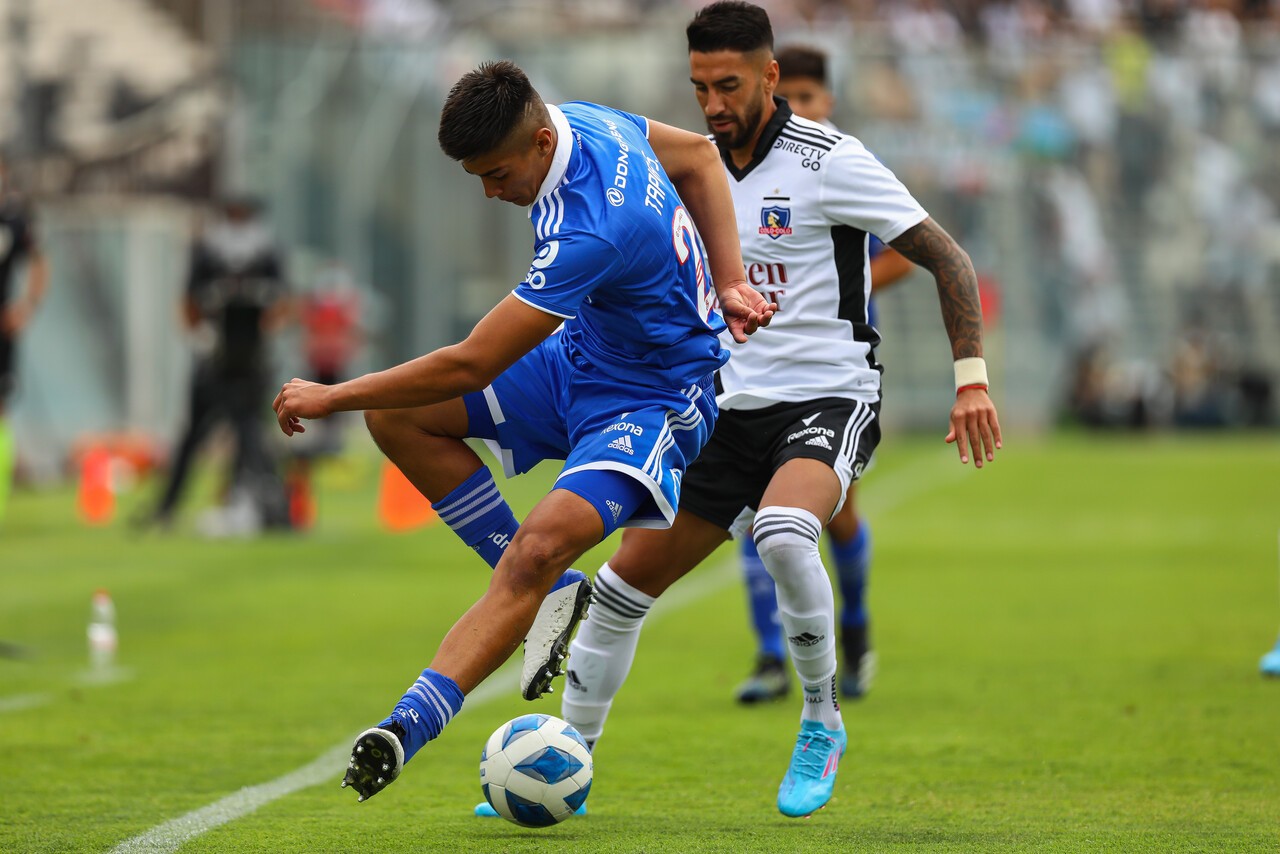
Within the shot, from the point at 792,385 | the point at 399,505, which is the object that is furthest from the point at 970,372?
the point at 399,505

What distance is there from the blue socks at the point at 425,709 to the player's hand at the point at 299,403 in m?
0.68

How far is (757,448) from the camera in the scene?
5254 millimetres

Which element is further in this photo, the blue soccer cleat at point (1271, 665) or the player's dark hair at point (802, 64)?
the blue soccer cleat at point (1271, 665)

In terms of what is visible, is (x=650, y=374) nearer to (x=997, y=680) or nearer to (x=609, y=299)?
(x=609, y=299)

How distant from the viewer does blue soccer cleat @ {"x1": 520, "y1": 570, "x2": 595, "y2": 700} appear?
4.23m

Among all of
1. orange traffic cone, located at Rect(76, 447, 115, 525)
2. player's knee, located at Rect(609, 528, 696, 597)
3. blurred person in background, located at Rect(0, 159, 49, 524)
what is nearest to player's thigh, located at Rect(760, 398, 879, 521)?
player's knee, located at Rect(609, 528, 696, 597)

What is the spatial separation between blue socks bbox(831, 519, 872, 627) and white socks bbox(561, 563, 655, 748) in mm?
2056

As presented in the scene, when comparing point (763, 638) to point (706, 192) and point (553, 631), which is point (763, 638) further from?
point (553, 631)

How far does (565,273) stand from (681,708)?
2955 millimetres

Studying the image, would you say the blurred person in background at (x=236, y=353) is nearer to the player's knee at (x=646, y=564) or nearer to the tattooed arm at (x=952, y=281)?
the player's knee at (x=646, y=564)

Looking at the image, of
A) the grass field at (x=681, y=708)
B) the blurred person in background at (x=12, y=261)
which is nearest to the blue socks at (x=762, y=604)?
the grass field at (x=681, y=708)

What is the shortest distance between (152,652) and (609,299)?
461 centimetres

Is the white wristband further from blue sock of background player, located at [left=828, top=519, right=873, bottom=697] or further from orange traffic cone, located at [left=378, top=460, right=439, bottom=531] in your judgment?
orange traffic cone, located at [left=378, top=460, right=439, bottom=531]

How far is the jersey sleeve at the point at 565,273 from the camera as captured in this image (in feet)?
13.6
